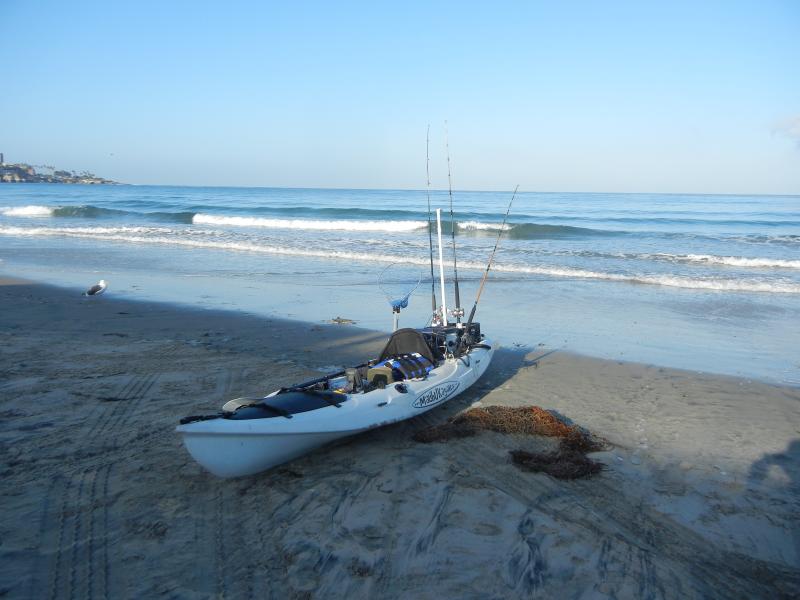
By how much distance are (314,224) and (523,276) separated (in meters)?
21.9

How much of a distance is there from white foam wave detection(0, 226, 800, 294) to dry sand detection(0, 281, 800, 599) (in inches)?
382

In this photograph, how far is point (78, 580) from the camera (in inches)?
166

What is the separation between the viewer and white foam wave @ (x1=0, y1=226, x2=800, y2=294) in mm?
17562

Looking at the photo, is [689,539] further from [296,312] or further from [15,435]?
[296,312]

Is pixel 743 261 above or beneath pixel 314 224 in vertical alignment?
beneath

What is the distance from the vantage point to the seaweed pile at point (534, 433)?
5980mm

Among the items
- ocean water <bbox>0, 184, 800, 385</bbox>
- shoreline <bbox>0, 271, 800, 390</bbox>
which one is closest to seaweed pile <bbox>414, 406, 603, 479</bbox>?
shoreline <bbox>0, 271, 800, 390</bbox>

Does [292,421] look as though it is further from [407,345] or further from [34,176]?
[34,176]

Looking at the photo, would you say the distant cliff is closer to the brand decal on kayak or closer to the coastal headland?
the coastal headland

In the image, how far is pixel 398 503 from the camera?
5289mm

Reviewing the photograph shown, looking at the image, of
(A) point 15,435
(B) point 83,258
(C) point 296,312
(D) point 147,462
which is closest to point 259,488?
(D) point 147,462

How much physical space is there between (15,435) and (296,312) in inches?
276

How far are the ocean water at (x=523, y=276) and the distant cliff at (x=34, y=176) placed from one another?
250 ft

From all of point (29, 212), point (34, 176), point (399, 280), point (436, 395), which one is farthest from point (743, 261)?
point (34, 176)
